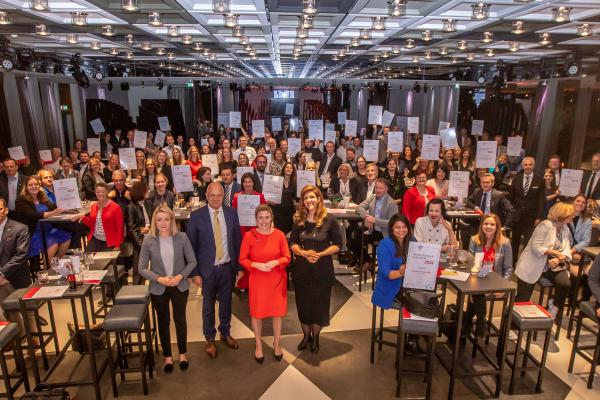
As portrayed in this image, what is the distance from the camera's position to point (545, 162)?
1066 cm

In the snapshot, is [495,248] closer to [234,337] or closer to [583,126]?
[234,337]

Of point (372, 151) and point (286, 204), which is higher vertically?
point (372, 151)

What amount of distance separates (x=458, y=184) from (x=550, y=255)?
2.01 m

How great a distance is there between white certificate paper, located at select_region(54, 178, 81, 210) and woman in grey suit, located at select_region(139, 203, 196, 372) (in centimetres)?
258

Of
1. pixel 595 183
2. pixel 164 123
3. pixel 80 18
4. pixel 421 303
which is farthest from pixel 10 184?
pixel 595 183

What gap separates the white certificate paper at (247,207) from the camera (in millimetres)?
5500

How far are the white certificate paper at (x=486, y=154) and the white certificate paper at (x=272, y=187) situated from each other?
395 cm

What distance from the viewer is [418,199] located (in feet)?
20.7

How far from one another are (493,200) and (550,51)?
534cm

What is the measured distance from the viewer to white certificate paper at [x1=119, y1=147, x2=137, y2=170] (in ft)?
26.8

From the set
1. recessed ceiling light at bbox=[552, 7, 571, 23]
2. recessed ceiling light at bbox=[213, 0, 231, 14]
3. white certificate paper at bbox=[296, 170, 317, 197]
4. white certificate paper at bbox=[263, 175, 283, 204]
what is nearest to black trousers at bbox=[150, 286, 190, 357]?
white certificate paper at bbox=[263, 175, 283, 204]

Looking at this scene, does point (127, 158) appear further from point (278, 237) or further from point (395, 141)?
point (395, 141)

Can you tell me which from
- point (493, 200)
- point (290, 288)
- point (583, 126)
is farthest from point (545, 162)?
point (290, 288)

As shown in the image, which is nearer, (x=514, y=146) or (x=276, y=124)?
(x=514, y=146)
